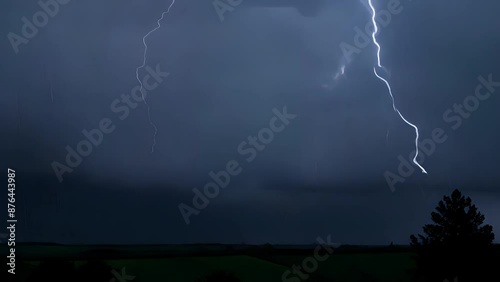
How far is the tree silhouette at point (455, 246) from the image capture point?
26.0m

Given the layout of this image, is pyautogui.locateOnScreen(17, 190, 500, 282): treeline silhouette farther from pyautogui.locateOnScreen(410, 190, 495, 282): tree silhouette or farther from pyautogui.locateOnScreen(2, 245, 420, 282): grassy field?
pyautogui.locateOnScreen(2, 245, 420, 282): grassy field

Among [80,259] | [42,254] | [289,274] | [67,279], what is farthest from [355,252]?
[67,279]

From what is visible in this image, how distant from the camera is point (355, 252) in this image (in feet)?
150

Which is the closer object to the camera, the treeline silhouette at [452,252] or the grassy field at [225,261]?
the treeline silhouette at [452,252]

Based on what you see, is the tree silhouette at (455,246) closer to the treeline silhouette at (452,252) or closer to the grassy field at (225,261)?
the treeline silhouette at (452,252)

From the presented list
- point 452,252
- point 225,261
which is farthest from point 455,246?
point 225,261

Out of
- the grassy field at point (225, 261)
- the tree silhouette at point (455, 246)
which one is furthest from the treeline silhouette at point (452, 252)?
the grassy field at point (225, 261)

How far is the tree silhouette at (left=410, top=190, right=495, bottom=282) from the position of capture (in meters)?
26.0

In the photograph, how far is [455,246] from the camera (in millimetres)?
26906

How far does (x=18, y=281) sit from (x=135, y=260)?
1417cm

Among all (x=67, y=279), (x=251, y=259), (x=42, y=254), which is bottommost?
(x=67, y=279)

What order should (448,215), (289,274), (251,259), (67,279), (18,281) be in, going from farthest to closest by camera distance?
(251,259), (289,274), (448,215), (18,281), (67,279)

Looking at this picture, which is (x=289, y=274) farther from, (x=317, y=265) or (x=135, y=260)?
(x=135, y=260)

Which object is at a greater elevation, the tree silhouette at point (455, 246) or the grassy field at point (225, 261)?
the grassy field at point (225, 261)
